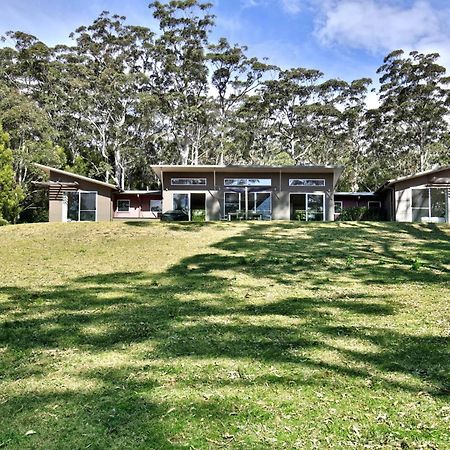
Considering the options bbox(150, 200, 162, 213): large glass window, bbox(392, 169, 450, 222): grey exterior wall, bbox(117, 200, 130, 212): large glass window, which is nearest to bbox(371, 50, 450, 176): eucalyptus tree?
A: bbox(392, 169, 450, 222): grey exterior wall

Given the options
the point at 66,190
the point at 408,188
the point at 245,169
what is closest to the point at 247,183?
the point at 245,169

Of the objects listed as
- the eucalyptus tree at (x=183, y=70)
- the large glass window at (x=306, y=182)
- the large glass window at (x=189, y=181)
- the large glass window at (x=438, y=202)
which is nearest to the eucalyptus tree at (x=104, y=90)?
the eucalyptus tree at (x=183, y=70)

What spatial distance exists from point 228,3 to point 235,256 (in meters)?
8.40

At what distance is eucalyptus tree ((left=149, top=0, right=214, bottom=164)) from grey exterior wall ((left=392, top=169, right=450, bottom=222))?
1703 centimetres

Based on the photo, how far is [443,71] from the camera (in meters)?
31.3

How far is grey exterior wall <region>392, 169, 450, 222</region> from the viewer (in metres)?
20.2

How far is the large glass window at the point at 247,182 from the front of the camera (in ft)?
67.8

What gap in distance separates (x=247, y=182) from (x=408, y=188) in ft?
27.0

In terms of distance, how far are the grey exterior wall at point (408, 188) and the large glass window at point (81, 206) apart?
16.2 m

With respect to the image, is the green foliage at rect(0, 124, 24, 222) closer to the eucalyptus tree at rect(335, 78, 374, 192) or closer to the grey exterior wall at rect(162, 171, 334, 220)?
the grey exterior wall at rect(162, 171, 334, 220)

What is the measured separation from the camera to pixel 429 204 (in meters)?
20.4

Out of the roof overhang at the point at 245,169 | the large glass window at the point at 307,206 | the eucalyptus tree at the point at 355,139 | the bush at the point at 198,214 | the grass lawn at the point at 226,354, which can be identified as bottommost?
the grass lawn at the point at 226,354

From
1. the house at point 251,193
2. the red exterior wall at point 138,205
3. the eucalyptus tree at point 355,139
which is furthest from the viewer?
the eucalyptus tree at point 355,139

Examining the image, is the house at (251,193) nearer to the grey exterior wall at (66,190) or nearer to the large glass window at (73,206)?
the grey exterior wall at (66,190)
